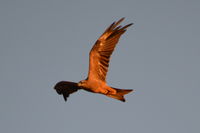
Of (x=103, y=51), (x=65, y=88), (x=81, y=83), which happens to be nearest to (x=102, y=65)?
(x=103, y=51)

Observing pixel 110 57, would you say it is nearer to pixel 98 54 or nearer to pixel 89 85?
pixel 98 54

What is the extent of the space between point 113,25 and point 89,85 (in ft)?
6.83

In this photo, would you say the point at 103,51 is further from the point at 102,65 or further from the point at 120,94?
the point at 120,94

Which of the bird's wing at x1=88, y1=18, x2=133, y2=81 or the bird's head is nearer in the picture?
the bird's head

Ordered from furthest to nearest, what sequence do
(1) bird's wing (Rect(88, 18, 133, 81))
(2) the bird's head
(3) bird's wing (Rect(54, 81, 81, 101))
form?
1. (3) bird's wing (Rect(54, 81, 81, 101))
2. (1) bird's wing (Rect(88, 18, 133, 81))
3. (2) the bird's head

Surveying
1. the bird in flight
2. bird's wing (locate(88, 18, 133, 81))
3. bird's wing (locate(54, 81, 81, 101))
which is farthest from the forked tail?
bird's wing (locate(54, 81, 81, 101))

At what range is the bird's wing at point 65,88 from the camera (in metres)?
13.5

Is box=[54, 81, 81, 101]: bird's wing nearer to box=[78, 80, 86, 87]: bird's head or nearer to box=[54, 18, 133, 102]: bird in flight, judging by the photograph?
box=[54, 18, 133, 102]: bird in flight

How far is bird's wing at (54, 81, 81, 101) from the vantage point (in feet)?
44.3

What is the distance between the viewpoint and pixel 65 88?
45.2 feet

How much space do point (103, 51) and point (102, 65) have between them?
42 cm

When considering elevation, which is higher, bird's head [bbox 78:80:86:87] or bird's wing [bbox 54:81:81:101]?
bird's wing [bbox 54:81:81:101]

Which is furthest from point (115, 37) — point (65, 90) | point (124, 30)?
point (65, 90)

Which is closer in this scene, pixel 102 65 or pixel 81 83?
pixel 81 83
